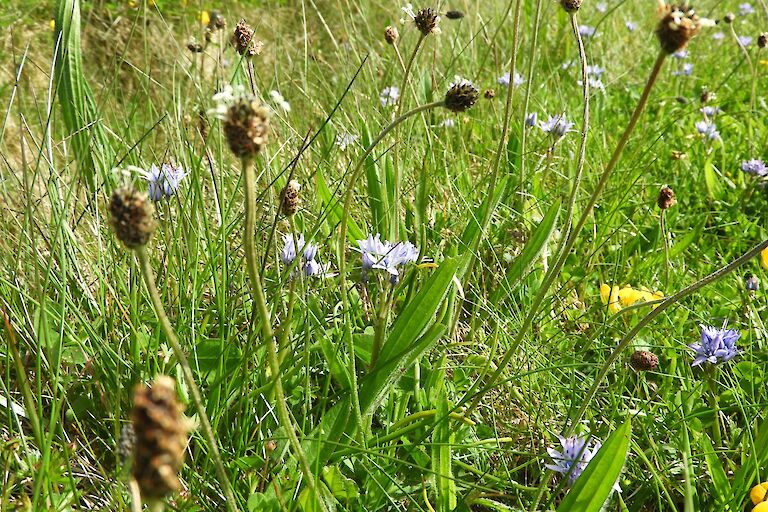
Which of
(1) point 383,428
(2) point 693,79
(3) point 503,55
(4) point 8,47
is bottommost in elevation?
(4) point 8,47

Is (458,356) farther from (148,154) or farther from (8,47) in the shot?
(8,47)

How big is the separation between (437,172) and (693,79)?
4.43ft

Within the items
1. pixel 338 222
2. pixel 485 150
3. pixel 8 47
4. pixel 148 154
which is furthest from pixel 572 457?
pixel 8 47

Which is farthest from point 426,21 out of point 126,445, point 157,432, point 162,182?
point 157,432

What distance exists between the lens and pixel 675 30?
2.11 ft

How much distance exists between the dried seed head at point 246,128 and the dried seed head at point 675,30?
1.14ft

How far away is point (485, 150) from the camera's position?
2.01 meters

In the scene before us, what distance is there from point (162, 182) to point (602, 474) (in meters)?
0.82

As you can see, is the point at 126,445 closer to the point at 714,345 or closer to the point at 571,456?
the point at 571,456

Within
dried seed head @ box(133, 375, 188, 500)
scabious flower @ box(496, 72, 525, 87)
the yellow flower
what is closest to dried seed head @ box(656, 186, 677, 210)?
the yellow flower

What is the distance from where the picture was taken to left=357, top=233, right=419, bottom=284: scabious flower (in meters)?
1.14

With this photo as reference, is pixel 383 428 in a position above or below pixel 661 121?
below

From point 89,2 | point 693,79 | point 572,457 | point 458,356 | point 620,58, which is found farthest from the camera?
point 89,2

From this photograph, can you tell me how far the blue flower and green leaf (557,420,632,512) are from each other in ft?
2.50
